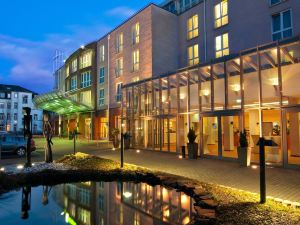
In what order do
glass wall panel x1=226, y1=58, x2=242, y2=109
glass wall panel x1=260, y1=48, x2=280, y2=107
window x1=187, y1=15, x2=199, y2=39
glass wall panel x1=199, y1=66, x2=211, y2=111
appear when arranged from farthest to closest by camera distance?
window x1=187, y1=15, x2=199, y2=39
glass wall panel x1=199, y1=66, x2=211, y2=111
glass wall panel x1=226, y1=58, x2=242, y2=109
glass wall panel x1=260, y1=48, x2=280, y2=107

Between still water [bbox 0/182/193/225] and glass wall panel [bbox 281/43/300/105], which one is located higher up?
glass wall panel [bbox 281/43/300/105]

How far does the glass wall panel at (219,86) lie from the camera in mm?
14898

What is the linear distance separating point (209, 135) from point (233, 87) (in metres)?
3.19

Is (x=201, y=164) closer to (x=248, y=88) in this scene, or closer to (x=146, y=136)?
(x=248, y=88)

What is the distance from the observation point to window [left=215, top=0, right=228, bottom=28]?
919 inches

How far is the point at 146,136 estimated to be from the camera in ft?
65.7

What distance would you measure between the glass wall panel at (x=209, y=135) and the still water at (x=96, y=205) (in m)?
6.88

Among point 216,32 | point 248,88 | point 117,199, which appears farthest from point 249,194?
point 216,32

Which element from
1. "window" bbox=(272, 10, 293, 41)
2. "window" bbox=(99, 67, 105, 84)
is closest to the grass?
"window" bbox=(272, 10, 293, 41)

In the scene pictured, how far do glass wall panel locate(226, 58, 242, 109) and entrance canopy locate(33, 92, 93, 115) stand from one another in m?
25.2

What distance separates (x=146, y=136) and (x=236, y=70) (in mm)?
8491

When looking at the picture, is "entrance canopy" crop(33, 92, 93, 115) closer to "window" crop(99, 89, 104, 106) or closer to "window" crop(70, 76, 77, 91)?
"window" crop(99, 89, 104, 106)

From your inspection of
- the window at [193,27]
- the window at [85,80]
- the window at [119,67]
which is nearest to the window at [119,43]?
the window at [119,67]

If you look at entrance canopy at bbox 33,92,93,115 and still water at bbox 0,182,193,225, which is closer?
still water at bbox 0,182,193,225
